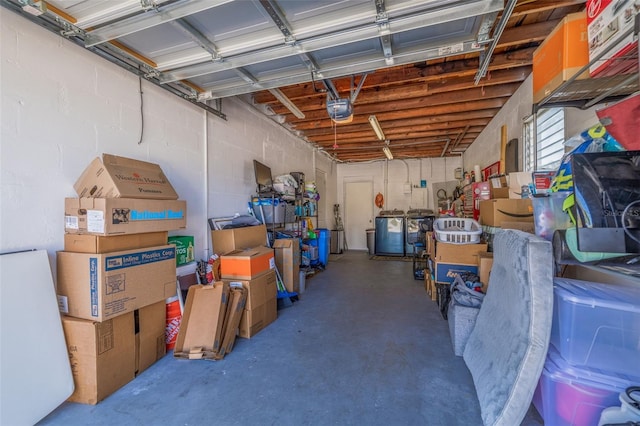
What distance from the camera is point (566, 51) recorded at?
157cm

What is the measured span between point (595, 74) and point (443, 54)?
0.93m

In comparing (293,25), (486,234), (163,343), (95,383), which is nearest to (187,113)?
(293,25)

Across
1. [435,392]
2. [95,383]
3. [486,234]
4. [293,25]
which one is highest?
[293,25]

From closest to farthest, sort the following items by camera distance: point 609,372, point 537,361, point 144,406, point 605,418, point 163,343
→ point 605,418, point 609,372, point 537,361, point 144,406, point 163,343

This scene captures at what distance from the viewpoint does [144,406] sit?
163 centimetres

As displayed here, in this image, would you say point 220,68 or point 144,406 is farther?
point 220,68

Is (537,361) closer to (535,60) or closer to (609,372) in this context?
(609,372)

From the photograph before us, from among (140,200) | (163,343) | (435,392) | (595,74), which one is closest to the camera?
(595,74)

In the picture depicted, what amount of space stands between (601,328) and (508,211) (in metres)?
1.70

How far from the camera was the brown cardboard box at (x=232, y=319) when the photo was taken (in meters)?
2.23

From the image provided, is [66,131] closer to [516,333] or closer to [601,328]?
[516,333]

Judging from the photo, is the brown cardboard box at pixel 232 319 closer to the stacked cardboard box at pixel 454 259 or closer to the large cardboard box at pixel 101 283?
the large cardboard box at pixel 101 283

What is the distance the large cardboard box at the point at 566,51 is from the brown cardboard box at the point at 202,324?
9.36ft

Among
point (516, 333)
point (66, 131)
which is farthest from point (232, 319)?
point (516, 333)
